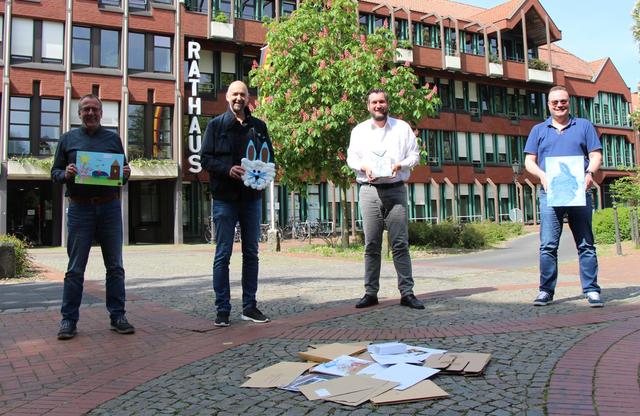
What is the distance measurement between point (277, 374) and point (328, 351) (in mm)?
493

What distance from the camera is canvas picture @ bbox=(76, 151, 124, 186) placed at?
4582 millimetres

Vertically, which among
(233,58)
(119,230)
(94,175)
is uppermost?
(233,58)

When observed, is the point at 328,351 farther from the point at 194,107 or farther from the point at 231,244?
the point at 194,107

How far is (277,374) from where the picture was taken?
3.26 metres

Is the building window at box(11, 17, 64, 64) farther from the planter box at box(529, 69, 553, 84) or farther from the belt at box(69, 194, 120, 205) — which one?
the planter box at box(529, 69, 553, 84)

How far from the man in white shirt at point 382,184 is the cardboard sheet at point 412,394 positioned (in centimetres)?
258

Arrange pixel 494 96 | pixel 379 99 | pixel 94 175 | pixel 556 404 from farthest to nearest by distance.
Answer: pixel 494 96 < pixel 379 99 < pixel 94 175 < pixel 556 404

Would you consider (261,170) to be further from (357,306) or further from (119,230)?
(357,306)

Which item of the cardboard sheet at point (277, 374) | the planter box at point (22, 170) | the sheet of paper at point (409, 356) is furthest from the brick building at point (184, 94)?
the cardboard sheet at point (277, 374)

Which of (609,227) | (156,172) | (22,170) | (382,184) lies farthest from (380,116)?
(156,172)

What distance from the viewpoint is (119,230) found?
489 cm

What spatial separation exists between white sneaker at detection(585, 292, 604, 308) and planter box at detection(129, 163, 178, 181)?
23549 mm

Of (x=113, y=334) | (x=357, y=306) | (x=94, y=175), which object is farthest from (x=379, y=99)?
(x=113, y=334)

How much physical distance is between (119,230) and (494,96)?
1576 inches
